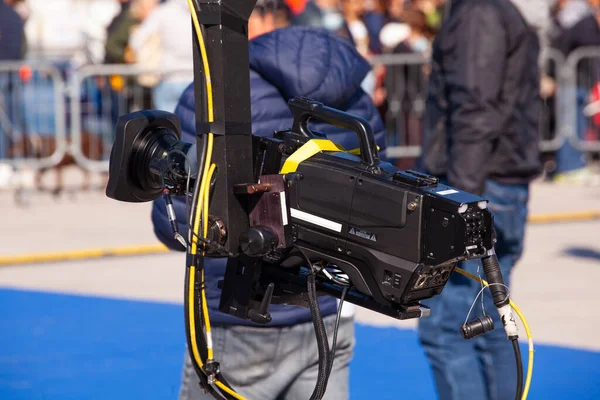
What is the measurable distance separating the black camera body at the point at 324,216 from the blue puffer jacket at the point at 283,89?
61 cm

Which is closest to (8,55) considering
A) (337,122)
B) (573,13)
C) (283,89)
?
(573,13)

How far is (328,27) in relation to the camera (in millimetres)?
10305

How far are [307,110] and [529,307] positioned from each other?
5.05 metres

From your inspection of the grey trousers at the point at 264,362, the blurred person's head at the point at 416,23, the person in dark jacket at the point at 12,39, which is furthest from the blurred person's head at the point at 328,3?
the grey trousers at the point at 264,362

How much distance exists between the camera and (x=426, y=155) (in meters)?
4.42

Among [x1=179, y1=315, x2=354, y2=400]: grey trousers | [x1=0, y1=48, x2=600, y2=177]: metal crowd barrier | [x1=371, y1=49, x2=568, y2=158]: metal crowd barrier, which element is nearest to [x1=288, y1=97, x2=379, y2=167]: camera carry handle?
[x1=179, y1=315, x2=354, y2=400]: grey trousers

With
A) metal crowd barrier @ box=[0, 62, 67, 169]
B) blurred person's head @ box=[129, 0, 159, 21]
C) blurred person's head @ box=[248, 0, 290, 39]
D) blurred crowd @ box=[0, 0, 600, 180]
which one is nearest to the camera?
blurred person's head @ box=[248, 0, 290, 39]

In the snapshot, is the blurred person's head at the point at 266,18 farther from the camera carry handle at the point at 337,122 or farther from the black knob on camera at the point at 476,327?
the black knob on camera at the point at 476,327

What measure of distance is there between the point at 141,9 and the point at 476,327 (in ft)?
35.8

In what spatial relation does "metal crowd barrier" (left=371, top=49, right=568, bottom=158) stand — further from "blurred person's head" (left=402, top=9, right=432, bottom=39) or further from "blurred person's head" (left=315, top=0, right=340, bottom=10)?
"blurred person's head" (left=315, top=0, right=340, bottom=10)

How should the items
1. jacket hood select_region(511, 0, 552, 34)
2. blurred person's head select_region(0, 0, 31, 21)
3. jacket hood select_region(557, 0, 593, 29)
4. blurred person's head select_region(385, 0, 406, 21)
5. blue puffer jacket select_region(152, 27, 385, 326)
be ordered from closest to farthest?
blue puffer jacket select_region(152, 27, 385, 326) → jacket hood select_region(511, 0, 552, 34) → blurred person's head select_region(0, 0, 31, 21) → blurred person's head select_region(385, 0, 406, 21) → jacket hood select_region(557, 0, 593, 29)

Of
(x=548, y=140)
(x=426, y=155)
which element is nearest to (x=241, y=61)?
(x=426, y=155)

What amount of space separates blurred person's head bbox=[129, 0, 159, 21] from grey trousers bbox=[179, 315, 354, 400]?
32.2 ft

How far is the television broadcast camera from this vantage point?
1933 millimetres
